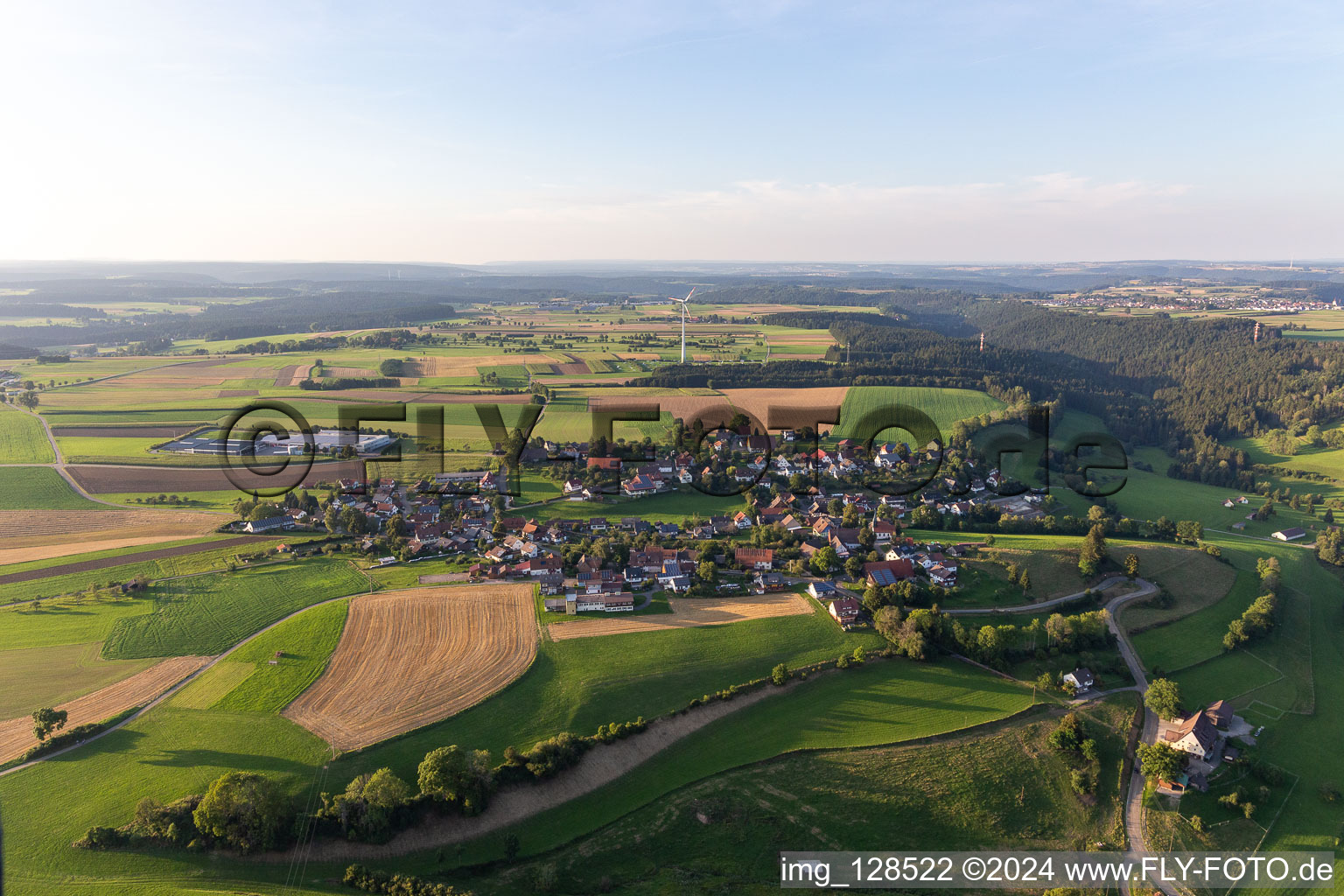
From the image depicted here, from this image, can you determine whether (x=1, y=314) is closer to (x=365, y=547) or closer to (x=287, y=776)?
(x=365, y=547)

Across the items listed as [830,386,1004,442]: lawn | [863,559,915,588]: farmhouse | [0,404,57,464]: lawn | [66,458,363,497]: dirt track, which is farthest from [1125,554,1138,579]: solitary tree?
[0,404,57,464]: lawn

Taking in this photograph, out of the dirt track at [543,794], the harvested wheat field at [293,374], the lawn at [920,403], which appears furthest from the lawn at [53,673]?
the harvested wheat field at [293,374]

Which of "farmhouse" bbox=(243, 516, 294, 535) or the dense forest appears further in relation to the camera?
the dense forest

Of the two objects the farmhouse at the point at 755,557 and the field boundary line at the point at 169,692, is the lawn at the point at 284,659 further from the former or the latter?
the farmhouse at the point at 755,557

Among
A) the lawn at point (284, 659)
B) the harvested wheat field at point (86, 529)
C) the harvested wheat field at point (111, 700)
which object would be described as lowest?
the harvested wheat field at point (111, 700)

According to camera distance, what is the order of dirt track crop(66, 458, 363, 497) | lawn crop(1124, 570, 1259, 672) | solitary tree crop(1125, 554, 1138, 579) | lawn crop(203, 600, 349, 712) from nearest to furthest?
lawn crop(203, 600, 349, 712)
lawn crop(1124, 570, 1259, 672)
solitary tree crop(1125, 554, 1138, 579)
dirt track crop(66, 458, 363, 497)

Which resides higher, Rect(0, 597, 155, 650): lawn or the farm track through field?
the farm track through field

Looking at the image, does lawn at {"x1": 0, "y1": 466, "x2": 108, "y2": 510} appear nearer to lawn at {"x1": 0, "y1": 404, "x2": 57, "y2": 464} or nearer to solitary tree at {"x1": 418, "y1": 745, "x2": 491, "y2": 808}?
lawn at {"x1": 0, "y1": 404, "x2": 57, "y2": 464}
